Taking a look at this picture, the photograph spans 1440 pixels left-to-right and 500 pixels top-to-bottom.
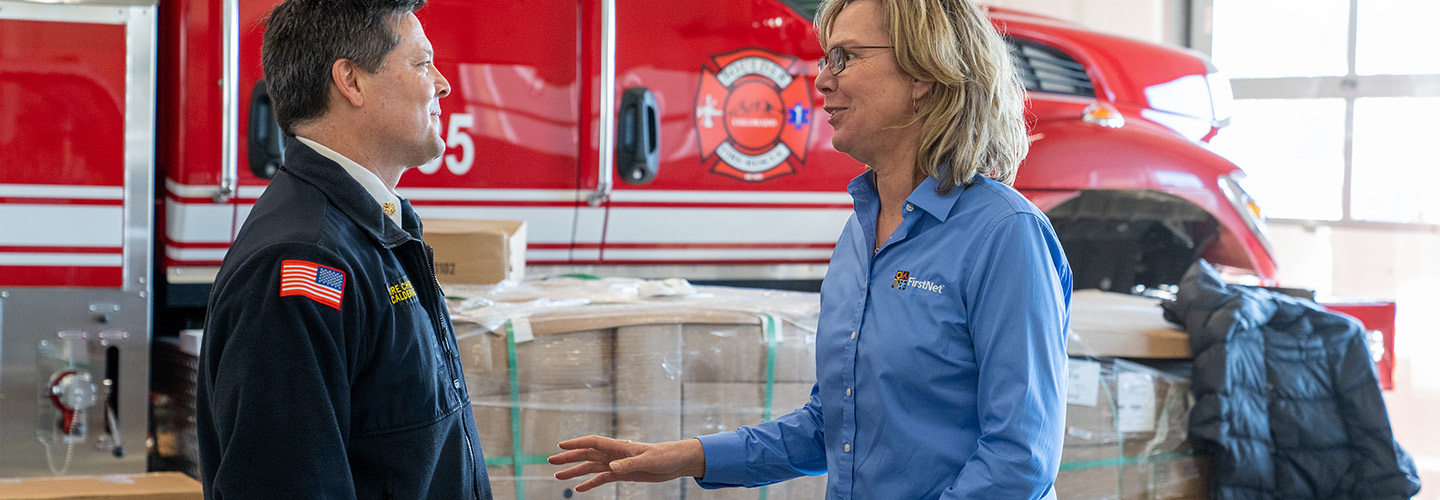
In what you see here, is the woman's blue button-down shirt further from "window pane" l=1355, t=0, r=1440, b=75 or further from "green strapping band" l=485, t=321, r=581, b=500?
"window pane" l=1355, t=0, r=1440, b=75

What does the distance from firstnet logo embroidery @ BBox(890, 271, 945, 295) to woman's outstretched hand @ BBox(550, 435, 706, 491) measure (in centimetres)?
57

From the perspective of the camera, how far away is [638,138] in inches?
149

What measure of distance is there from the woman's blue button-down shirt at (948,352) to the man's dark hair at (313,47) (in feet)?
2.82

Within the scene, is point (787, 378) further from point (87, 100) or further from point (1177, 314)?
point (87, 100)

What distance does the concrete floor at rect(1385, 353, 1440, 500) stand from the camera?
6459 mm

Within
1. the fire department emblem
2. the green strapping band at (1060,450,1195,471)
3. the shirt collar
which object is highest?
the fire department emblem

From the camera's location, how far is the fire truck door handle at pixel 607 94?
3723mm

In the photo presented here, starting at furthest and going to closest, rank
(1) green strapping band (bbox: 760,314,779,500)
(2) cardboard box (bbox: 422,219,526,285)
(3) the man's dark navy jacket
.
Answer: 1. (2) cardboard box (bbox: 422,219,526,285)
2. (1) green strapping band (bbox: 760,314,779,500)
3. (3) the man's dark navy jacket

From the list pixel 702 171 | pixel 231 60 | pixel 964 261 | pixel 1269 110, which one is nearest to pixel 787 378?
pixel 702 171

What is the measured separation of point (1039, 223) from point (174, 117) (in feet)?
8.94

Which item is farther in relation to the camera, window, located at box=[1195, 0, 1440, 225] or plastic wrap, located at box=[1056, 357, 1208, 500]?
window, located at box=[1195, 0, 1440, 225]

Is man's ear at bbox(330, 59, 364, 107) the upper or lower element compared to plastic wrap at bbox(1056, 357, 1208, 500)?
upper

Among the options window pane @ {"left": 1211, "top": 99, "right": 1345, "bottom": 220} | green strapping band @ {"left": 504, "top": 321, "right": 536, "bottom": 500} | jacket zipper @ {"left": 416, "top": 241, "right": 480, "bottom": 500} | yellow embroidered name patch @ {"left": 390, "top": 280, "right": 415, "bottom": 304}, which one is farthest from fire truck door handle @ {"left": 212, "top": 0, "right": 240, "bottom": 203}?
window pane @ {"left": 1211, "top": 99, "right": 1345, "bottom": 220}

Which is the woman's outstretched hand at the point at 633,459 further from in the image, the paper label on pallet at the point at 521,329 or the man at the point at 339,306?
the paper label on pallet at the point at 521,329
